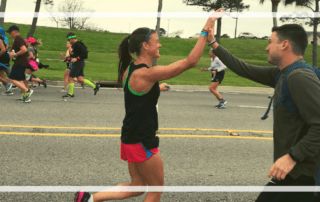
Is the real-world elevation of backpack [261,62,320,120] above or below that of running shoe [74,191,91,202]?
above

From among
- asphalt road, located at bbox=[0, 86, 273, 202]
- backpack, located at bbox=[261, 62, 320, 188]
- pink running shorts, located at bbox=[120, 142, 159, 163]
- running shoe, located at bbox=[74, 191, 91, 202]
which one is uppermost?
backpack, located at bbox=[261, 62, 320, 188]

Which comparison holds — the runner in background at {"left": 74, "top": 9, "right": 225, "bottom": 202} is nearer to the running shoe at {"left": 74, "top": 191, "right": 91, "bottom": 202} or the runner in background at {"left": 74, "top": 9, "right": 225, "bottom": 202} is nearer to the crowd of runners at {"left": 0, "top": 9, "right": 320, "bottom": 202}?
the crowd of runners at {"left": 0, "top": 9, "right": 320, "bottom": 202}

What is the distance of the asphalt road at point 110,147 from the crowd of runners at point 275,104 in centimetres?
113

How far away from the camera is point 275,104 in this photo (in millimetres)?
2375

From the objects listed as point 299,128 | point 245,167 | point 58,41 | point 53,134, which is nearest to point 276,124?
point 299,128

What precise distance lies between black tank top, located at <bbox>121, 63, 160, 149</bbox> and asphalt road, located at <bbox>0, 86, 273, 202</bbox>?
1.23m

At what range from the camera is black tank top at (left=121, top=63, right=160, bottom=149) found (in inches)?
112

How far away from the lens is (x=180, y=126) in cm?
754

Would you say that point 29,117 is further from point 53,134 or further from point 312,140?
point 312,140

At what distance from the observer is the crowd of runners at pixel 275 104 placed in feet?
7.09

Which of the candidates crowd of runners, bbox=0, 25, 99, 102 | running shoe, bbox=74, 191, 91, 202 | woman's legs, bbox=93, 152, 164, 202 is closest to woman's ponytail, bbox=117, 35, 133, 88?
woman's legs, bbox=93, 152, 164, 202

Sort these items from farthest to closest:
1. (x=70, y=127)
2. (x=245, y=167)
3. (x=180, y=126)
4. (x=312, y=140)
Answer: (x=180, y=126)
(x=70, y=127)
(x=245, y=167)
(x=312, y=140)

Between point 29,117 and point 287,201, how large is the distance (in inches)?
262

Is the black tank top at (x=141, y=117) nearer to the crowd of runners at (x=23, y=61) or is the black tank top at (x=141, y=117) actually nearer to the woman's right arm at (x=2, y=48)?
the crowd of runners at (x=23, y=61)
